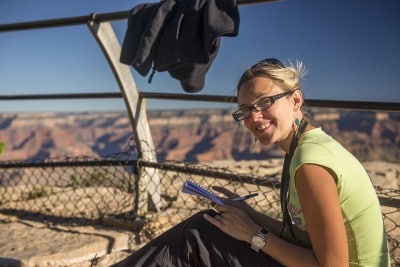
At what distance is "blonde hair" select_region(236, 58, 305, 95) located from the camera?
143 cm

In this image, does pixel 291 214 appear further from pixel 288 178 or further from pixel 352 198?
pixel 352 198

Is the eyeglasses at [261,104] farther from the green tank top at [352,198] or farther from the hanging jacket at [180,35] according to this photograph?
the hanging jacket at [180,35]

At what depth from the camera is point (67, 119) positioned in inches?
3971

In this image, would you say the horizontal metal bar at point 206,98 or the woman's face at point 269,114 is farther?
the horizontal metal bar at point 206,98

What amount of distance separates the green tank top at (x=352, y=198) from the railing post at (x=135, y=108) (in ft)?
5.66

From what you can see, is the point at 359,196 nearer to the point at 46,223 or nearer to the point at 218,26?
the point at 218,26

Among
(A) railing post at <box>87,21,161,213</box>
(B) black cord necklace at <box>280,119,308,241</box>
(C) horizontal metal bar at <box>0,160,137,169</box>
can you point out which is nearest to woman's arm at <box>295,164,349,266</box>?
(B) black cord necklace at <box>280,119,308,241</box>

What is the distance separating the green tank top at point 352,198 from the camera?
121 cm

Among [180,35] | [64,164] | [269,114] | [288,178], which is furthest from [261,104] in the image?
[64,164]

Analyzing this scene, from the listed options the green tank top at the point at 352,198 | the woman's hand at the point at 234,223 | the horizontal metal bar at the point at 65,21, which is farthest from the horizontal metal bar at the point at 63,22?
the green tank top at the point at 352,198

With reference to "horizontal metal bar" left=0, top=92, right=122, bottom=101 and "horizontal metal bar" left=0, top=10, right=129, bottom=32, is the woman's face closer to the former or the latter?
"horizontal metal bar" left=0, top=10, right=129, bottom=32

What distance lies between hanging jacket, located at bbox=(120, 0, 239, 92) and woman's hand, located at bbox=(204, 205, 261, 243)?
0.92m

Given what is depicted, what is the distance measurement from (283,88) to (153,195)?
1906 millimetres

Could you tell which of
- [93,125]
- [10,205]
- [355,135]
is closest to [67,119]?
[93,125]
